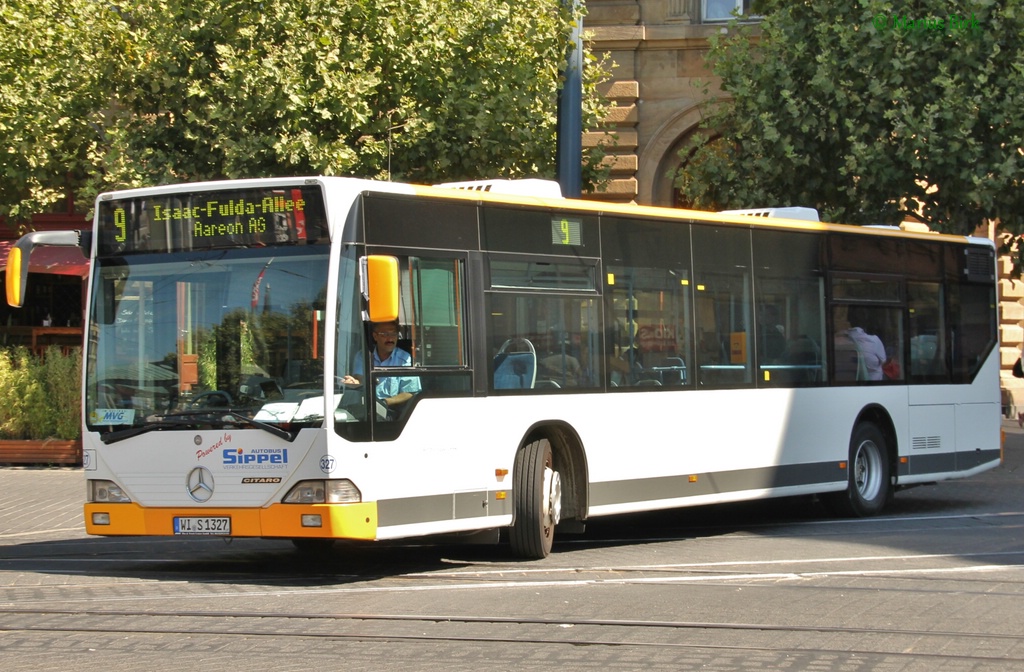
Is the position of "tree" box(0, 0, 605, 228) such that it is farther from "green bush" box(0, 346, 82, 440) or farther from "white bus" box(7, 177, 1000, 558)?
"white bus" box(7, 177, 1000, 558)

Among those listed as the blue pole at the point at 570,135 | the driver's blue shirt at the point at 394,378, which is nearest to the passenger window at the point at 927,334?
the blue pole at the point at 570,135

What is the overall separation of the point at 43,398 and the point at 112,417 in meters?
10.8

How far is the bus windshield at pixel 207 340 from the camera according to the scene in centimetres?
962

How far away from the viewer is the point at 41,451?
2012 cm

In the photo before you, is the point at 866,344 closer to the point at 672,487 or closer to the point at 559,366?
the point at 672,487

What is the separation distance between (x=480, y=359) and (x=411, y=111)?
895cm

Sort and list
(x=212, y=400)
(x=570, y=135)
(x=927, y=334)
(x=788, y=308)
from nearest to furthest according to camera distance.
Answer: (x=212, y=400)
(x=788, y=308)
(x=927, y=334)
(x=570, y=135)

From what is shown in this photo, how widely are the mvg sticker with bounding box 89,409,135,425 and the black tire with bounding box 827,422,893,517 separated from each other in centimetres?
700

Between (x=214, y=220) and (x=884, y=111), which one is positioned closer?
(x=214, y=220)

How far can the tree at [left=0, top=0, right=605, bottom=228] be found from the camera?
1794cm

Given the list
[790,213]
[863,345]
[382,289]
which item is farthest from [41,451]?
[382,289]

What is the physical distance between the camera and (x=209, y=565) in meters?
11.0

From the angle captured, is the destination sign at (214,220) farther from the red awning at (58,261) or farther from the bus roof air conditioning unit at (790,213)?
the red awning at (58,261)

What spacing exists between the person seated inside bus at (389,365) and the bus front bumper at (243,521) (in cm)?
68
